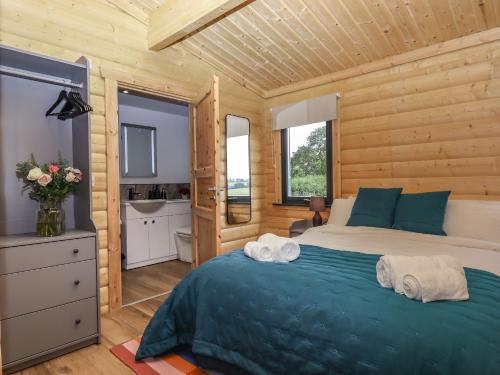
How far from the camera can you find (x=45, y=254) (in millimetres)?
2020

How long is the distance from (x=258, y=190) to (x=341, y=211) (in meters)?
1.42

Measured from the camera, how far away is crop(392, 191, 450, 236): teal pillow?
2542 millimetres

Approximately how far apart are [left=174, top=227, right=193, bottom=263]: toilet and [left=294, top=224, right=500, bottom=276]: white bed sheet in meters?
2.07

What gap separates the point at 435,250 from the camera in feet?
6.80

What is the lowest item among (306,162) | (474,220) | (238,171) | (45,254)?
(45,254)

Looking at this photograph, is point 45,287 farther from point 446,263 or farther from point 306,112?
point 306,112

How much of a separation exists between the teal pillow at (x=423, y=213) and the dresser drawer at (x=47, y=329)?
2.49 metres

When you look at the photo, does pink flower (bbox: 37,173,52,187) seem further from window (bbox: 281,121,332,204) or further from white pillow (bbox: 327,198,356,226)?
window (bbox: 281,121,332,204)

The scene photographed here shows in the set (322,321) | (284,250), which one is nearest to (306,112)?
(284,250)

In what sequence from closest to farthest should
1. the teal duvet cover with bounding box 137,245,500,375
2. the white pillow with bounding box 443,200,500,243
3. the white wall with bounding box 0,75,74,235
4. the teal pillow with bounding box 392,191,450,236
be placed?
1. the teal duvet cover with bounding box 137,245,500,375
2. the white wall with bounding box 0,75,74,235
3. the white pillow with bounding box 443,200,500,243
4. the teal pillow with bounding box 392,191,450,236

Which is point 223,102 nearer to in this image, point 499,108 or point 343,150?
point 343,150

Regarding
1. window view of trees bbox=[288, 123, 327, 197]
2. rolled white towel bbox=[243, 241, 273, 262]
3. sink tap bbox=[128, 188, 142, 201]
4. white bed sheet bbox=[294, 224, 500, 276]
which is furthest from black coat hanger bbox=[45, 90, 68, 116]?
window view of trees bbox=[288, 123, 327, 197]

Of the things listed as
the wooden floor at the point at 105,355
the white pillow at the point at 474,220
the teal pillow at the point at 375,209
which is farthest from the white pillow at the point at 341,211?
the wooden floor at the point at 105,355

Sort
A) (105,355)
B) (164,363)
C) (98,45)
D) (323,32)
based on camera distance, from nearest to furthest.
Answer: (164,363), (105,355), (98,45), (323,32)
